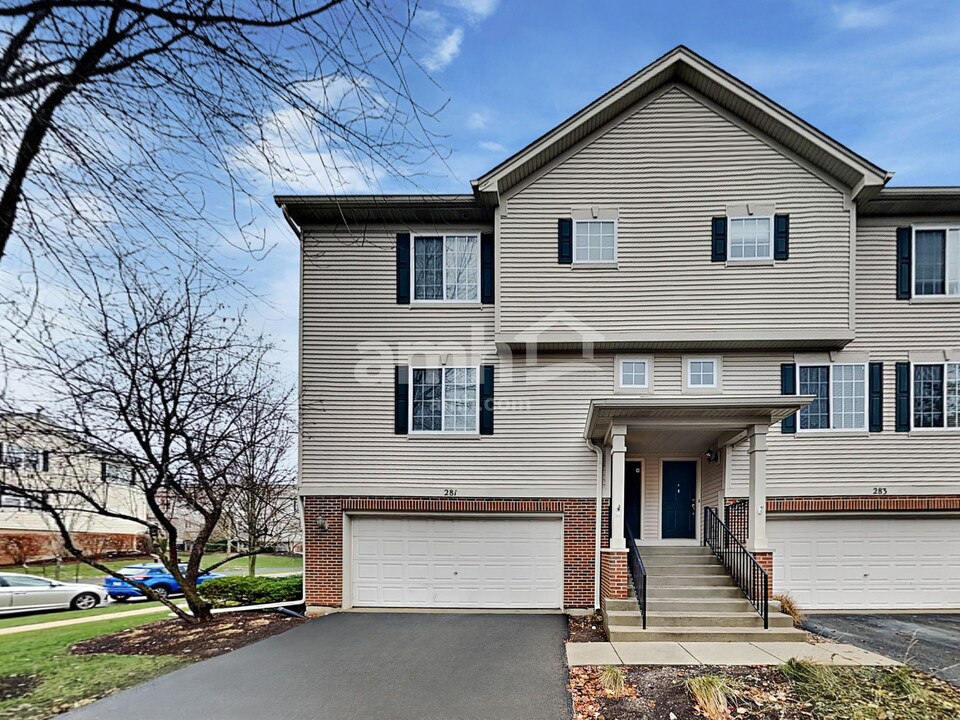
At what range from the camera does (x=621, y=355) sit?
39.3 ft

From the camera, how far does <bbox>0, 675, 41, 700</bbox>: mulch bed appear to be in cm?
704

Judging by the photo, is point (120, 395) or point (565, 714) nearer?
point (565, 714)

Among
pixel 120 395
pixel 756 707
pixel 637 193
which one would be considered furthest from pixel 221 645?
pixel 637 193

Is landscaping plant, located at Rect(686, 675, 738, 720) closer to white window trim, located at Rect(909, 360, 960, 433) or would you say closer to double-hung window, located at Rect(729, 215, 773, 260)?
double-hung window, located at Rect(729, 215, 773, 260)

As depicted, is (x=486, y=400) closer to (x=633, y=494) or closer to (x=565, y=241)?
(x=565, y=241)

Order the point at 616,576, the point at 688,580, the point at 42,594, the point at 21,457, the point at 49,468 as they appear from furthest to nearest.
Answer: the point at 42,594
the point at 688,580
the point at 49,468
the point at 616,576
the point at 21,457

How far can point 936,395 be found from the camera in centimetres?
1195

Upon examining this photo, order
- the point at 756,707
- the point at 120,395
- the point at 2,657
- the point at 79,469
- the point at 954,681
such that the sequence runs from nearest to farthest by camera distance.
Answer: the point at 756,707, the point at 954,681, the point at 2,657, the point at 120,395, the point at 79,469

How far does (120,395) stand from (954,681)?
1240 cm

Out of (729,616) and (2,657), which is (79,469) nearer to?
(2,657)

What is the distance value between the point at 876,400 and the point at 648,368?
4481 mm

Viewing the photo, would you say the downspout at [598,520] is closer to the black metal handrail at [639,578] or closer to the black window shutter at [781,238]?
the black metal handrail at [639,578]

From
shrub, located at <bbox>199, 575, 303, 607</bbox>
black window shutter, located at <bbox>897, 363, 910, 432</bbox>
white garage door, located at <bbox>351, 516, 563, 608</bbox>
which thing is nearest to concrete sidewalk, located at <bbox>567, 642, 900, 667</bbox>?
white garage door, located at <bbox>351, 516, 563, 608</bbox>

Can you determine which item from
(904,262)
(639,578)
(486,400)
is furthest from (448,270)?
(904,262)
